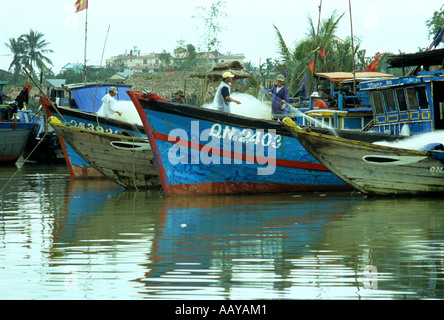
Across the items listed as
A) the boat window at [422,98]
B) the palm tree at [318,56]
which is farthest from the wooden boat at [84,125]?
the palm tree at [318,56]

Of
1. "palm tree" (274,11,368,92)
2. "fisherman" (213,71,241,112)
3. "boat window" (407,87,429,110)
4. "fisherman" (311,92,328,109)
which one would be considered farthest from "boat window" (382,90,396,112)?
"palm tree" (274,11,368,92)

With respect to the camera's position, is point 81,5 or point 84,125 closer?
point 84,125

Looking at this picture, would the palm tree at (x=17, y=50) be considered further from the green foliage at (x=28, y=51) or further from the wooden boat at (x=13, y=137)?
the wooden boat at (x=13, y=137)

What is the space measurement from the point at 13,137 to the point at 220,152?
14.9m

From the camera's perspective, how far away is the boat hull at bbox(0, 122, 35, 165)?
2459 cm

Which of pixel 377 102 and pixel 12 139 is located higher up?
pixel 377 102

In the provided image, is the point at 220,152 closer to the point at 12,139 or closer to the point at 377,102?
the point at 377,102

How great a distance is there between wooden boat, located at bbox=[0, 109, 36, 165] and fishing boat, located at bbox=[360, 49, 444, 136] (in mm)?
15135

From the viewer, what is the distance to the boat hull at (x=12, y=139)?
2459 cm

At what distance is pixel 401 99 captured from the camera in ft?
41.2

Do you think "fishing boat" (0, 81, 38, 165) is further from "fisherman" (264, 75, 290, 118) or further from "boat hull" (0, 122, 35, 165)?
"fisherman" (264, 75, 290, 118)

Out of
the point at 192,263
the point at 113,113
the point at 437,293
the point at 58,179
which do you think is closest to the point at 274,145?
the point at 113,113

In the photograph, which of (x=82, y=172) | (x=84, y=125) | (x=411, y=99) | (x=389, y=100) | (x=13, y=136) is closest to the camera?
Result: (x=411, y=99)

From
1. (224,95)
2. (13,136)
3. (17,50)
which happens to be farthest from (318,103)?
(17,50)
